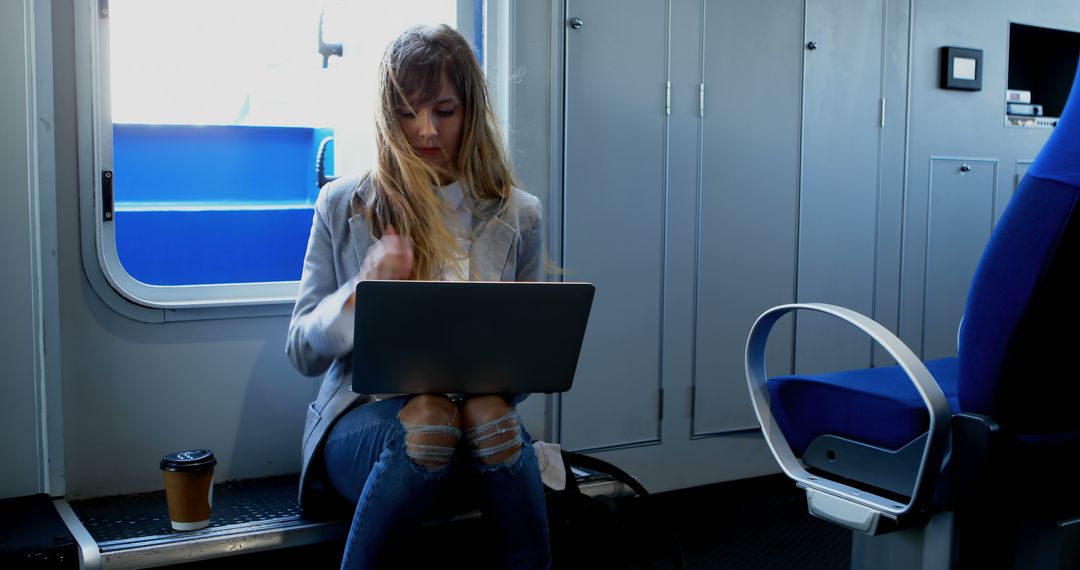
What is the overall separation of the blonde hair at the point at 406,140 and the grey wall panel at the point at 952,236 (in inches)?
88.6

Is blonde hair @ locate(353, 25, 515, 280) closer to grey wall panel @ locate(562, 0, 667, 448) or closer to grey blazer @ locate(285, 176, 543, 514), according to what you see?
grey blazer @ locate(285, 176, 543, 514)

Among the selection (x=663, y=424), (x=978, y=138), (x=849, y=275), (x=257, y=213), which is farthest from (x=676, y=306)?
(x=978, y=138)

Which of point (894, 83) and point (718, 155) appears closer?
point (718, 155)

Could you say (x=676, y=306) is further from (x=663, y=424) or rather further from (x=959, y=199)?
(x=959, y=199)

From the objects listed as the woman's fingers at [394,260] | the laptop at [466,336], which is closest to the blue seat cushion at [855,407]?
the laptop at [466,336]

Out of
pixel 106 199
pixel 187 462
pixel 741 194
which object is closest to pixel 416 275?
pixel 187 462

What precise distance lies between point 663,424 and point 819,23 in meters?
1.46

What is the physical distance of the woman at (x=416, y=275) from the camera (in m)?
1.77

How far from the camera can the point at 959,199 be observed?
3.71 m

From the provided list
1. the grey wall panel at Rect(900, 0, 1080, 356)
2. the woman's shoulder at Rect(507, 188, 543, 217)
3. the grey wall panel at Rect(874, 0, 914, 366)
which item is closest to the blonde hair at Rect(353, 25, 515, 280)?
the woman's shoulder at Rect(507, 188, 543, 217)

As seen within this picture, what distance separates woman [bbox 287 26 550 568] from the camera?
69.6 inches

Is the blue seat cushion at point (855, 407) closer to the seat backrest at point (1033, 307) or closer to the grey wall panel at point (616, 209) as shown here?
the seat backrest at point (1033, 307)

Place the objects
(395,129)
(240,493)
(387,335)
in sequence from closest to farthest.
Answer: (387,335) → (395,129) → (240,493)

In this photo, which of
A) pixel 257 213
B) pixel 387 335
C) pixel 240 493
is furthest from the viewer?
pixel 257 213
